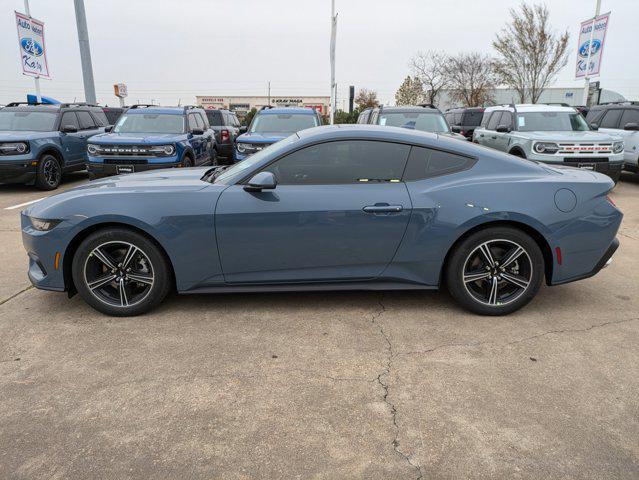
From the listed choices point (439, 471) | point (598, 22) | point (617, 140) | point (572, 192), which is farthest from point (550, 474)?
point (598, 22)

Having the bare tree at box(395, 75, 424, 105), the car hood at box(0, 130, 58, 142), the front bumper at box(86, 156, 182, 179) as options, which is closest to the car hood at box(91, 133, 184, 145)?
the front bumper at box(86, 156, 182, 179)

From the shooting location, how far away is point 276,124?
404 inches

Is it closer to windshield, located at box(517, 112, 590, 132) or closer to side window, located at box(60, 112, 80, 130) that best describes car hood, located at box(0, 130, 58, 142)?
side window, located at box(60, 112, 80, 130)

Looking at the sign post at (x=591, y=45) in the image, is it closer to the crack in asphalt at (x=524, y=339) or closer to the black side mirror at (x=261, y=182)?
the crack in asphalt at (x=524, y=339)

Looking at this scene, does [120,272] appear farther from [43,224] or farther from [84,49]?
[84,49]

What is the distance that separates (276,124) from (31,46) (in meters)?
12.8

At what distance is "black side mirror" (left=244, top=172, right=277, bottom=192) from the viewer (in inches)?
142

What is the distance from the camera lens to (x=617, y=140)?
925 cm

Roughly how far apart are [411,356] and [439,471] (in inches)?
42.4

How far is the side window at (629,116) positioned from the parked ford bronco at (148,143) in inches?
393

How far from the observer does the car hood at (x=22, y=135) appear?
372 inches

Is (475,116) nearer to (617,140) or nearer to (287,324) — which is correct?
(617,140)

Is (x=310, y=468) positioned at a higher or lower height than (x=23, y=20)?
lower

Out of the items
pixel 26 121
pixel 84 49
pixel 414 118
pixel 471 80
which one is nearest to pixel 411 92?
pixel 471 80
